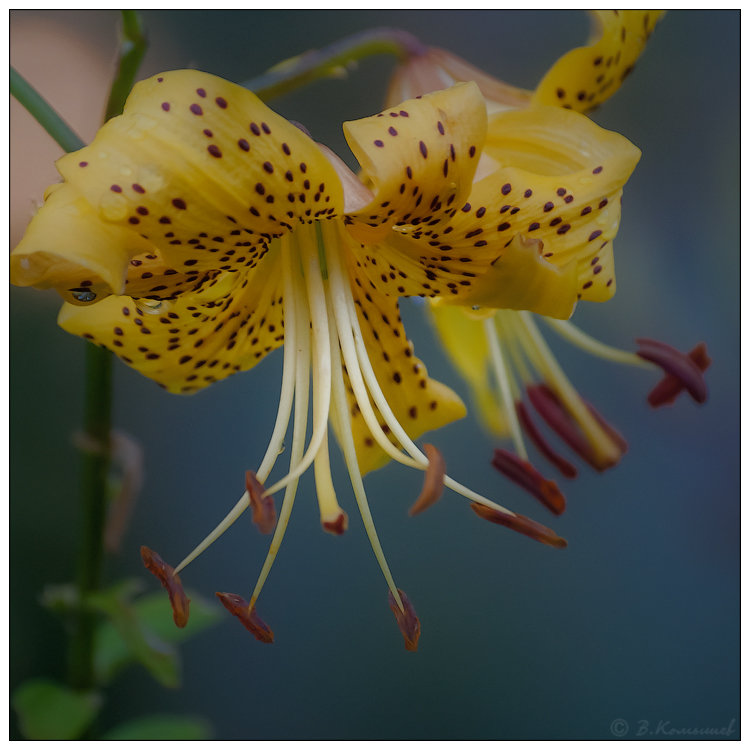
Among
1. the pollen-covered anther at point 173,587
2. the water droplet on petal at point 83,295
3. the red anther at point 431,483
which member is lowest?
the pollen-covered anther at point 173,587

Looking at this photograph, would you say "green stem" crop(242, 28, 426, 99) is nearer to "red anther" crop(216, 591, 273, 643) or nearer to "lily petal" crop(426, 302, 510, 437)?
"lily petal" crop(426, 302, 510, 437)

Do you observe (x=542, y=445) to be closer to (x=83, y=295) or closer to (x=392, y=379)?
(x=392, y=379)

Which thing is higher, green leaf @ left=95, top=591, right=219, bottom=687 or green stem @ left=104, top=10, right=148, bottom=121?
green stem @ left=104, top=10, right=148, bottom=121

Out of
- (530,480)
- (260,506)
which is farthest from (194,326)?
(530,480)

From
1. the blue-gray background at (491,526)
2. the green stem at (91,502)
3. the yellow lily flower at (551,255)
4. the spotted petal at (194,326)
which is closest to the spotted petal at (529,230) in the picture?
the yellow lily flower at (551,255)

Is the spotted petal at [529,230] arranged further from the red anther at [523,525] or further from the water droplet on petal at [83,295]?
the water droplet on petal at [83,295]
